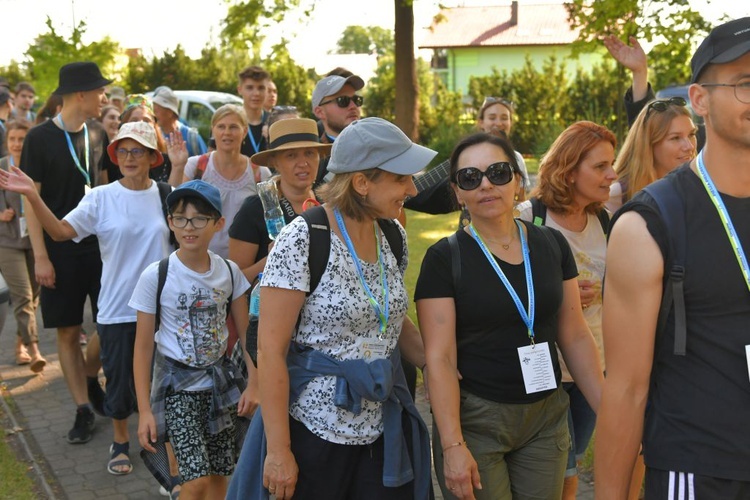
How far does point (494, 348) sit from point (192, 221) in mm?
1883

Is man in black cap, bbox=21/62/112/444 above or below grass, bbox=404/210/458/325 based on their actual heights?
above

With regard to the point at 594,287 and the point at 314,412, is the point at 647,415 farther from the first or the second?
the point at 594,287

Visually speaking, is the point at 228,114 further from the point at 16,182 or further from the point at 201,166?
the point at 16,182

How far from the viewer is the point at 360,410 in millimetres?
3293

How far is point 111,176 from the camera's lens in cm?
690

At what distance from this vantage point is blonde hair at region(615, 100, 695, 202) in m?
4.80

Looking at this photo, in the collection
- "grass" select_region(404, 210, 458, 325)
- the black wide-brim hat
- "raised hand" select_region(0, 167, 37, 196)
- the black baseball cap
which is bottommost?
"grass" select_region(404, 210, 458, 325)

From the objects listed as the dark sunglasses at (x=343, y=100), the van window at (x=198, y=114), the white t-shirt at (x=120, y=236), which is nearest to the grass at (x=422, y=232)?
the dark sunglasses at (x=343, y=100)

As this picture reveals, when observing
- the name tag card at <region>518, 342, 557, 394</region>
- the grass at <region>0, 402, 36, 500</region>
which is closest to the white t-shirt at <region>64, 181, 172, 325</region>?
the grass at <region>0, 402, 36, 500</region>

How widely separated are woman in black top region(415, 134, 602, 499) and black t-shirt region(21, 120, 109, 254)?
3769 millimetres

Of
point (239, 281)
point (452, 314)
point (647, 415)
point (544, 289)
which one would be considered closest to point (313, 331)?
point (452, 314)

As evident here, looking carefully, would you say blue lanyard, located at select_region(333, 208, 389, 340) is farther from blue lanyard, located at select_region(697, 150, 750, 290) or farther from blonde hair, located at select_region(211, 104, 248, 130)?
blonde hair, located at select_region(211, 104, 248, 130)

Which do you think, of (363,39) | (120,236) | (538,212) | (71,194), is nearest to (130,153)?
(120,236)

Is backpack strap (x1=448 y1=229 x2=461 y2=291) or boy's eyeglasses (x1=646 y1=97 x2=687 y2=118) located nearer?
backpack strap (x1=448 y1=229 x2=461 y2=291)
